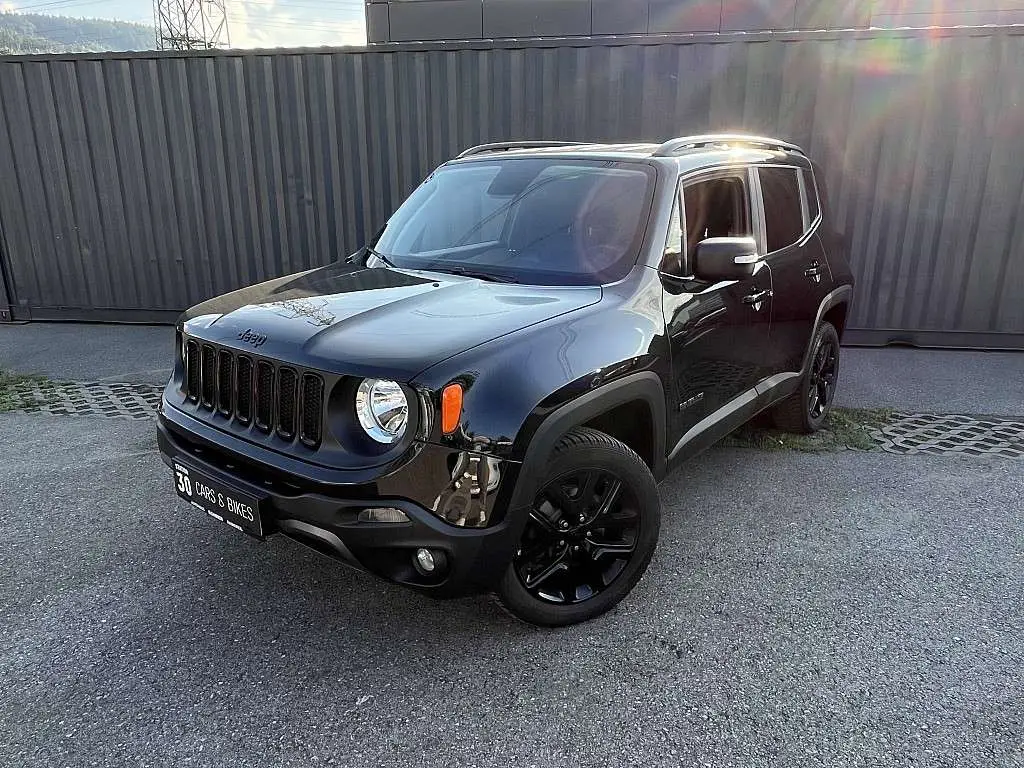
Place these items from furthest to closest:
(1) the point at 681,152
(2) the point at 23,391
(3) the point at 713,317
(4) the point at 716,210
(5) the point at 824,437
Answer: (2) the point at 23,391
(5) the point at 824,437
(4) the point at 716,210
(1) the point at 681,152
(3) the point at 713,317

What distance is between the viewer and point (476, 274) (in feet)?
10.3

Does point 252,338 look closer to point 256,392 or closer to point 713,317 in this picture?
point 256,392

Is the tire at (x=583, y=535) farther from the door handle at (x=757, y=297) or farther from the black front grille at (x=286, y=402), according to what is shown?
the door handle at (x=757, y=297)

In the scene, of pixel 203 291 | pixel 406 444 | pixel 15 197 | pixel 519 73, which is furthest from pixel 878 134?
pixel 15 197

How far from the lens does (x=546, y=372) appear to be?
240 centimetres

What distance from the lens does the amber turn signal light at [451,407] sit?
2203 millimetres

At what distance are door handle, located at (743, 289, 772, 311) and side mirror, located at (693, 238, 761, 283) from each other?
523 millimetres

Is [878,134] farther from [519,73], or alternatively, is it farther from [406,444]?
[406,444]

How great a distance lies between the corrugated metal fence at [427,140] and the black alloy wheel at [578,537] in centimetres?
493

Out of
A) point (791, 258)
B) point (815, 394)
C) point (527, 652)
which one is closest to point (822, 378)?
point (815, 394)

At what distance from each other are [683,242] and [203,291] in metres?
6.11

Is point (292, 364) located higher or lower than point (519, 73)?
lower

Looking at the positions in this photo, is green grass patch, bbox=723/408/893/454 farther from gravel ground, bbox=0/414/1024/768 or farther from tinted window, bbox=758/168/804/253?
tinted window, bbox=758/168/804/253

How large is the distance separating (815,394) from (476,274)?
2773 mm
